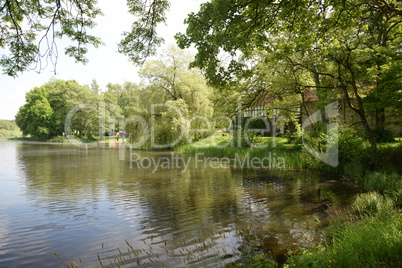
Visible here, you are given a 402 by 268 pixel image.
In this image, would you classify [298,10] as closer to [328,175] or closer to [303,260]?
[303,260]

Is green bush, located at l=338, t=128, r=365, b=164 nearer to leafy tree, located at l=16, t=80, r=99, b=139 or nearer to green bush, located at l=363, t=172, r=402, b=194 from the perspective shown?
green bush, located at l=363, t=172, r=402, b=194

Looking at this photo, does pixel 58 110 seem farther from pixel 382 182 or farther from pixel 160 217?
pixel 382 182

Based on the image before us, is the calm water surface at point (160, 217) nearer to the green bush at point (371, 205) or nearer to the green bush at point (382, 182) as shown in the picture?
the green bush at point (371, 205)

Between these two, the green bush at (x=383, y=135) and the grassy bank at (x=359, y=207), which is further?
the green bush at (x=383, y=135)

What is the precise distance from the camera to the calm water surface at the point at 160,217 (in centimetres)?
589

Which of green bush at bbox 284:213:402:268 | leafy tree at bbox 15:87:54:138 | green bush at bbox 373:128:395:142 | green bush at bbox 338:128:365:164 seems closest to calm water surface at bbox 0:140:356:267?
green bush at bbox 338:128:365:164

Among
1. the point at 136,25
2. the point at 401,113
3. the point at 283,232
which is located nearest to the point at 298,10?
the point at 136,25

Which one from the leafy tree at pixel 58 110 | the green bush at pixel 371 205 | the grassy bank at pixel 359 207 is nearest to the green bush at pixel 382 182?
the grassy bank at pixel 359 207

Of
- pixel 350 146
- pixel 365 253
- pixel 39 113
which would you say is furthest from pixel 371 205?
pixel 39 113

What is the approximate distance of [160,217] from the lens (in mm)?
8398

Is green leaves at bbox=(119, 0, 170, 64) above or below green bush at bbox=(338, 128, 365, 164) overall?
above

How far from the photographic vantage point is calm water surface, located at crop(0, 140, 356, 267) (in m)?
5.89

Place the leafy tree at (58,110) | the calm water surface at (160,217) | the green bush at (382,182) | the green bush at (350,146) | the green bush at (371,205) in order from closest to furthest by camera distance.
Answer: the calm water surface at (160,217) → the green bush at (371,205) → the green bush at (382,182) → the green bush at (350,146) → the leafy tree at (58,110)

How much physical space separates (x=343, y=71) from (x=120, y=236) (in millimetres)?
12806
